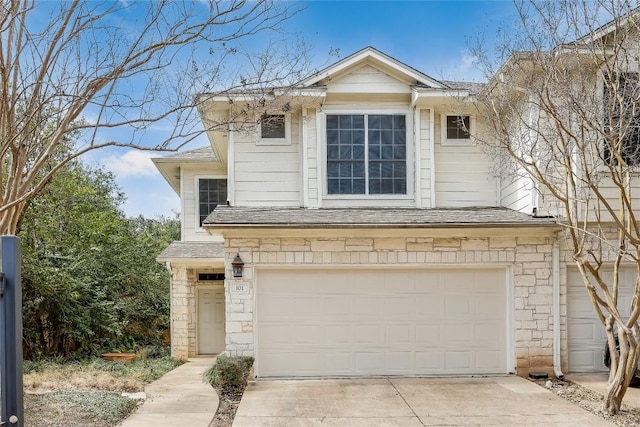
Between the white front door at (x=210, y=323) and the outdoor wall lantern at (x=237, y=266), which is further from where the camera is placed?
the white front door at (x=210, y=323)

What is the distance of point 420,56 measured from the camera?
33.2ft

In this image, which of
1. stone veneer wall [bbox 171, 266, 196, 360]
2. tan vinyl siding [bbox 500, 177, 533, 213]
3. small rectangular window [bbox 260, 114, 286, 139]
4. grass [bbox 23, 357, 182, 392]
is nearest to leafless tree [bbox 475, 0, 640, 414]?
tan vinyl siding [bbox 500, 177, 533, 213]

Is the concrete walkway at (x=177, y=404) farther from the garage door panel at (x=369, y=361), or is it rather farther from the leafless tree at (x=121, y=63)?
the leafless tree at (x=121, y=63)

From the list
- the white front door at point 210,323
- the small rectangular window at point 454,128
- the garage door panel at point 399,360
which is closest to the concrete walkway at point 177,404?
the white front door at point 210,323

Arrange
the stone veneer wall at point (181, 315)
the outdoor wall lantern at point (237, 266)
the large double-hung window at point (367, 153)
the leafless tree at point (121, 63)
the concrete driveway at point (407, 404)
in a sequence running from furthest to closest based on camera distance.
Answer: the stone veneer wall at point (181, 315) → the large double-hung window at point (367, 153) → the outdoor wall lantern at point (237, 266) → the leafless tree at point (121, 63) → the concrete driveway at point (407, 404)

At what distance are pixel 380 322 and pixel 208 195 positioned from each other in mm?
6198

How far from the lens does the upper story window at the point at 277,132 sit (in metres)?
9.62

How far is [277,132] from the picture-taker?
31.9ft

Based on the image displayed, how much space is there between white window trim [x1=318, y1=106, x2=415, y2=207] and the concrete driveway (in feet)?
11.1

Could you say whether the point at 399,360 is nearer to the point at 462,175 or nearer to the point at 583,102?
the point at 462,175

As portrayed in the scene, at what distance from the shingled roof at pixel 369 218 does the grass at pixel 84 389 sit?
302cm

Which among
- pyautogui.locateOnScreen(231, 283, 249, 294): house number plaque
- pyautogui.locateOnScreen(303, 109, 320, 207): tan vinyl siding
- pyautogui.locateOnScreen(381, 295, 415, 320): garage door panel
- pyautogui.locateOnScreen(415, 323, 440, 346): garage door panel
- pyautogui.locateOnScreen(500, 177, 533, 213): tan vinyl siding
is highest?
pyautogui.locateOnScreen(303, 109, 320, 207): tan vinyl siding

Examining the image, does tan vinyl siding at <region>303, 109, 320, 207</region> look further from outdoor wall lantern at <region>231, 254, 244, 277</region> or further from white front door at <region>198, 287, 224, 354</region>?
white front door at <region>198, 287, 224, 354</region>

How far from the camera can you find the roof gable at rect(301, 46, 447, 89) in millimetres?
9484
